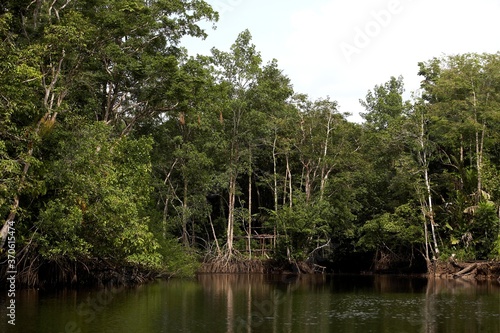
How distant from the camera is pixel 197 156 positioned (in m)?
35.6

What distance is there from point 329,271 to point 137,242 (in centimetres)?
2456

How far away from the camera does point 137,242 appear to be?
21.5 m

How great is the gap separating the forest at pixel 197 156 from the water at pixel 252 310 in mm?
2439

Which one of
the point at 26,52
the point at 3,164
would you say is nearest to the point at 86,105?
the point at 26,52

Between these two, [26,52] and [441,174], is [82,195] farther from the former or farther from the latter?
[441,174]

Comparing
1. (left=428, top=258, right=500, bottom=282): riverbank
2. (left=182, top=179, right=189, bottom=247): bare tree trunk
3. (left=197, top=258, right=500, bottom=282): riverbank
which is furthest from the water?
(left=182, top=179, right=189, bottom=247): bare tree trunk

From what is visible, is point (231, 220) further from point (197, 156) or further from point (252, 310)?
point (252, 310)

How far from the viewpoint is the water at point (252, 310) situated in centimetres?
1344

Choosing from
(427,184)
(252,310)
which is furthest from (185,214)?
(252,310)

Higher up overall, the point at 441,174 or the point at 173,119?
the point at 173,119

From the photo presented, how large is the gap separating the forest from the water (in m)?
2.44

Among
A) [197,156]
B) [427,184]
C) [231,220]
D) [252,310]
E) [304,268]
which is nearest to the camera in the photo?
[252,310]

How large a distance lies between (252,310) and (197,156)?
1937cm

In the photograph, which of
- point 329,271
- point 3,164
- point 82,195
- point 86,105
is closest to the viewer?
point 3,164
